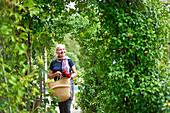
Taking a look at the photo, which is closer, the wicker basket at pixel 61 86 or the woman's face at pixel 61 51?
the wicker basket at pixel 61 86

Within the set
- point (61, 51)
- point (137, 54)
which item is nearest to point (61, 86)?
point (61, 51)

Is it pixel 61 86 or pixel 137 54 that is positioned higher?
pixel 137 54

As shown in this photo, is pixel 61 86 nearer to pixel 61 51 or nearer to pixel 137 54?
pixel 61 51

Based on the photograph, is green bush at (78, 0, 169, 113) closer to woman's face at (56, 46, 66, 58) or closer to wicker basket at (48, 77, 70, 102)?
wicker basket at (48, 77, 70, 102)

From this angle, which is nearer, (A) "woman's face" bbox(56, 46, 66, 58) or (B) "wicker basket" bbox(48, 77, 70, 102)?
(B) "wicker basket" bbox(48, 77, 70, 102)

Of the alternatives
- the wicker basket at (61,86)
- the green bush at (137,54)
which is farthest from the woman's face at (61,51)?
the green bush at (137,54)

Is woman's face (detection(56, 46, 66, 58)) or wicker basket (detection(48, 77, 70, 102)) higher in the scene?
woman's face (detection(56, 46, 66, 58))

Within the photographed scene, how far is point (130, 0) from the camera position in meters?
3.14

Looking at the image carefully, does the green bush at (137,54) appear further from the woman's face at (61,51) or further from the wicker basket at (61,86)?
the woman's face at (61,51)

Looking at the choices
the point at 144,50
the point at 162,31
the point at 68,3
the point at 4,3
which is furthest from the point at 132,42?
the point at 4,3

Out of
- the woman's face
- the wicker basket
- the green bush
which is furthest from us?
the woman's face

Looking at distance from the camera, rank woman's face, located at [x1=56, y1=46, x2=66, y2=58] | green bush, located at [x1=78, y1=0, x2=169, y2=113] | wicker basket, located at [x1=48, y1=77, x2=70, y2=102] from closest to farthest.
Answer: green bush, located at [x1=78, y1=0, x2=169, y2=113]
wicker basket, located at [x1=48, y1=77, x2=70, y2=102]
woman's face, located at [x1=56, y1=46, x2=66, y2=58]

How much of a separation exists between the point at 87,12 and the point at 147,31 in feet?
2.91

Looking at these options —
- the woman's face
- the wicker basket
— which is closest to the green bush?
the wicker basket
